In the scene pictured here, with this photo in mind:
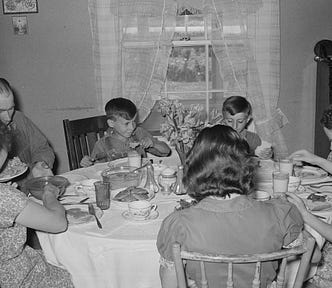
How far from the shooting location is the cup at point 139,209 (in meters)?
1.70

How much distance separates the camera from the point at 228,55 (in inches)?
138

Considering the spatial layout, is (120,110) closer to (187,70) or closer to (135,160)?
(135,160)

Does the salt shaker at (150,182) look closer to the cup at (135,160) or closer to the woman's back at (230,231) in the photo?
the cup at (135,160)

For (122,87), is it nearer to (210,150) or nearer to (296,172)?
(296,172)

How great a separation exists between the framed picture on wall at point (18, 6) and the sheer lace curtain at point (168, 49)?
0.45 meters

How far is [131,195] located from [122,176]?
255 mm

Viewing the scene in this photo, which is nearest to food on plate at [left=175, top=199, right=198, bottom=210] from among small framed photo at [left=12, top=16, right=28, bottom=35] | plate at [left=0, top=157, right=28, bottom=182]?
plate at [left=0, top=157, right=28, bottom=182]

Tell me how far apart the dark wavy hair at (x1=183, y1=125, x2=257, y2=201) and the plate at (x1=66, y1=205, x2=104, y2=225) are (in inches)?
20.7

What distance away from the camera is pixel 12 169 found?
7.14 ft

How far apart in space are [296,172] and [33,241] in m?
1.40

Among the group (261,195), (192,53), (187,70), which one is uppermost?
(192,53)

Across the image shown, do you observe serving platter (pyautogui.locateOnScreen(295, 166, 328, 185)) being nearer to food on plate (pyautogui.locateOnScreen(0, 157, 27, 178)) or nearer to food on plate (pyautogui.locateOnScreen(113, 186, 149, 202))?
food on plate (pyautogui.locateOnScreen(113, 186, 149, 202))

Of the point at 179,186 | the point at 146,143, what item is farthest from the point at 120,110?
the point at 179,186

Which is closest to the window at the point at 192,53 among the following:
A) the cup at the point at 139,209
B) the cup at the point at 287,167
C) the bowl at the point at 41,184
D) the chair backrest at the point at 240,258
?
the cup at the point at 287,167
